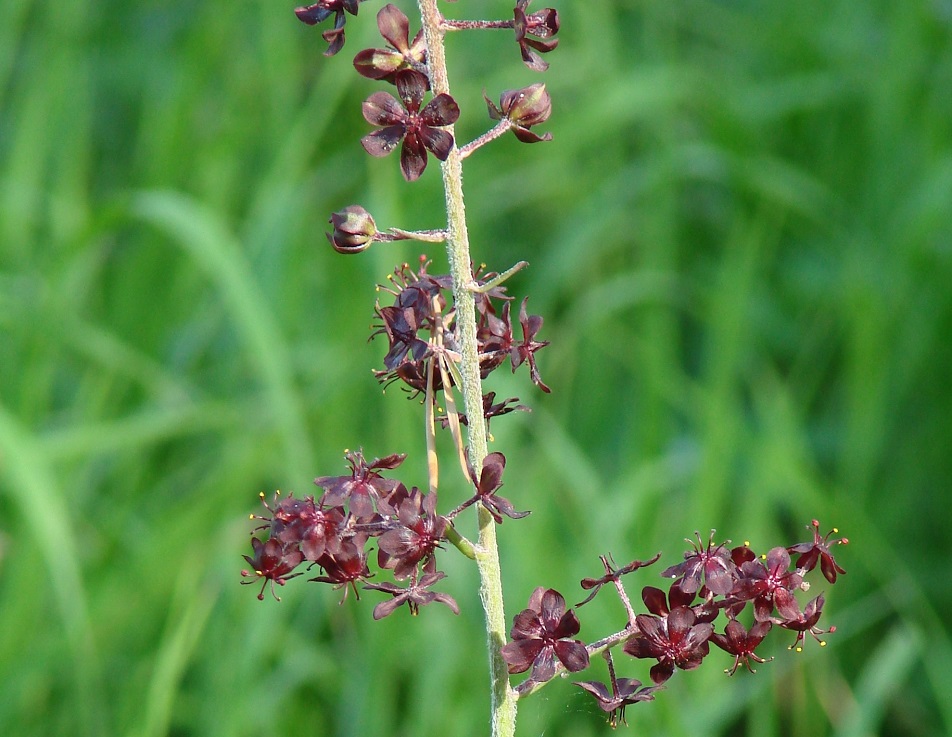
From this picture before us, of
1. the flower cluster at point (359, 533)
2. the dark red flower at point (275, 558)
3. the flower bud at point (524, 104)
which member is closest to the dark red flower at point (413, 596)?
the flower cluster at point (359, 533)

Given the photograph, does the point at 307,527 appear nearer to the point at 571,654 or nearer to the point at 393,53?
the point at 571,654

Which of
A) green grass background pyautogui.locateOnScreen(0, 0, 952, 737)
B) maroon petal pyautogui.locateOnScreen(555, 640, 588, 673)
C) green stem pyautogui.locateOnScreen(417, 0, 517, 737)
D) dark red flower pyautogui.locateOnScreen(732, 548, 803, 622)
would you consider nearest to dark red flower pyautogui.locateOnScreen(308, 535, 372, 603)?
green stem pyautogui.locateOnScreen(417, 0, 517, 737)

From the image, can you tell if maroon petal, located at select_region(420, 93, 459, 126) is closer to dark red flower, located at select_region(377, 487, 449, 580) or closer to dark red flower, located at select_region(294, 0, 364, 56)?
dark red flower, located at select_region(294, 0, 364, 56)

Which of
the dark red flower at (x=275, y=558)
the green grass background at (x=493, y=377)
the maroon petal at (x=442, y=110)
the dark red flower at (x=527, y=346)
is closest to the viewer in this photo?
the maroon petal at (x=442, y=110)

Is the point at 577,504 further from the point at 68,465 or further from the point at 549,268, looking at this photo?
the point at 68,465

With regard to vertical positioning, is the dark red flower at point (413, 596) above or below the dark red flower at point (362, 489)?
below

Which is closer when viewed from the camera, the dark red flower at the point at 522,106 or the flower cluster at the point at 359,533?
the flower cluster at the point at 359,533

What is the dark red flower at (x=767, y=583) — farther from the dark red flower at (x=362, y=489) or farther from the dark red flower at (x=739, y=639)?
the dark red flower at (x=362, y=489)

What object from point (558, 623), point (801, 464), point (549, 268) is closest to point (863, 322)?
point (801, 464)

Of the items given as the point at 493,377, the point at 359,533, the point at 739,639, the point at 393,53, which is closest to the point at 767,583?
the point at 739,639
